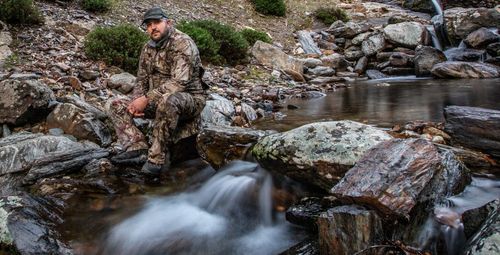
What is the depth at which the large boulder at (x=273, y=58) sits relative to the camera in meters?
14.1

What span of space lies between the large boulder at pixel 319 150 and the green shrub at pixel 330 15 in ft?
57.7

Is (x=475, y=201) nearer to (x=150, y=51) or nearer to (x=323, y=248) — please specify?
(x=323, y=248)

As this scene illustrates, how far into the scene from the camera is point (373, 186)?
333 centimetres

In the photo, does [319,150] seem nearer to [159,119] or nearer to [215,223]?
[215,223]

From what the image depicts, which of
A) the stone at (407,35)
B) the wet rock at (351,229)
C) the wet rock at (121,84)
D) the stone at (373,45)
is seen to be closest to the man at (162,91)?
the wet rock at (121,84)

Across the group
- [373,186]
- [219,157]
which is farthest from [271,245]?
[219,157]

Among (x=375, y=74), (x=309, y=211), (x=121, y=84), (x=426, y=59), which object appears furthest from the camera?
(x=375, y=74)

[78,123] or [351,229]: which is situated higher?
[78,123]

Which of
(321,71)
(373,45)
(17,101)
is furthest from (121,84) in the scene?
(373,45)

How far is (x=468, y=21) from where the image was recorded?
661 inches

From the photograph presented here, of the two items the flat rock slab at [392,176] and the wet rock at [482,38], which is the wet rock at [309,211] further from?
the wet rock at [482,38]

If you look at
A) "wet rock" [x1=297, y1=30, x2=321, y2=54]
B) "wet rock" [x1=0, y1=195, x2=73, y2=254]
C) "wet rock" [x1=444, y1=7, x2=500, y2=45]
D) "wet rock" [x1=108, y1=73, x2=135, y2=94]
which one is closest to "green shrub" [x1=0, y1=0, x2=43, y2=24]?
"wet rock" [x1=108, y1=73, x2=135, y2=94]

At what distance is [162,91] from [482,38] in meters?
14.7

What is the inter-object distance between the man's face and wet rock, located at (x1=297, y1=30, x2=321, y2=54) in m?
12.8
